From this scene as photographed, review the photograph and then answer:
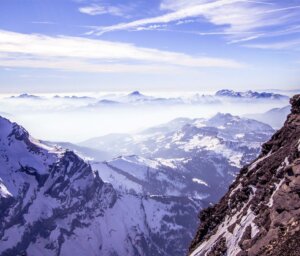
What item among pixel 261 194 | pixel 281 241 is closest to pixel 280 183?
pixel 261 194

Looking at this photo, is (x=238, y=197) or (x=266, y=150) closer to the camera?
(x=238, y=197)

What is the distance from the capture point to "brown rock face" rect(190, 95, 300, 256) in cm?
4928

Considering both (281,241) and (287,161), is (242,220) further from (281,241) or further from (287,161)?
(281,241)

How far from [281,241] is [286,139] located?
28065mm

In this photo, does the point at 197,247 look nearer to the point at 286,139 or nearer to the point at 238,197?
the point at 238,197

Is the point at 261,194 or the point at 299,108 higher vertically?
the point at 299,108

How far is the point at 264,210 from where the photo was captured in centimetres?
5634

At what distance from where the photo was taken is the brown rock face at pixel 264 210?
49.3 meters

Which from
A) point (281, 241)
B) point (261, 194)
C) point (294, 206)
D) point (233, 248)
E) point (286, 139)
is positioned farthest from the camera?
point (286, 139)

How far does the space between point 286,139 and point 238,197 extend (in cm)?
1133

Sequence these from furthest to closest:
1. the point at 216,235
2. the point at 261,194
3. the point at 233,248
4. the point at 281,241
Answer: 1. the point at 216,235
2. the point at 261,194
3. the point at 233,248
4. the point at 281,241

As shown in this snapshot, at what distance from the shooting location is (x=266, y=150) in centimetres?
7906

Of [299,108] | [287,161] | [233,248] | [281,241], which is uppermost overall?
[299,108]

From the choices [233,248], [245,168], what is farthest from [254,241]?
[245,168]
